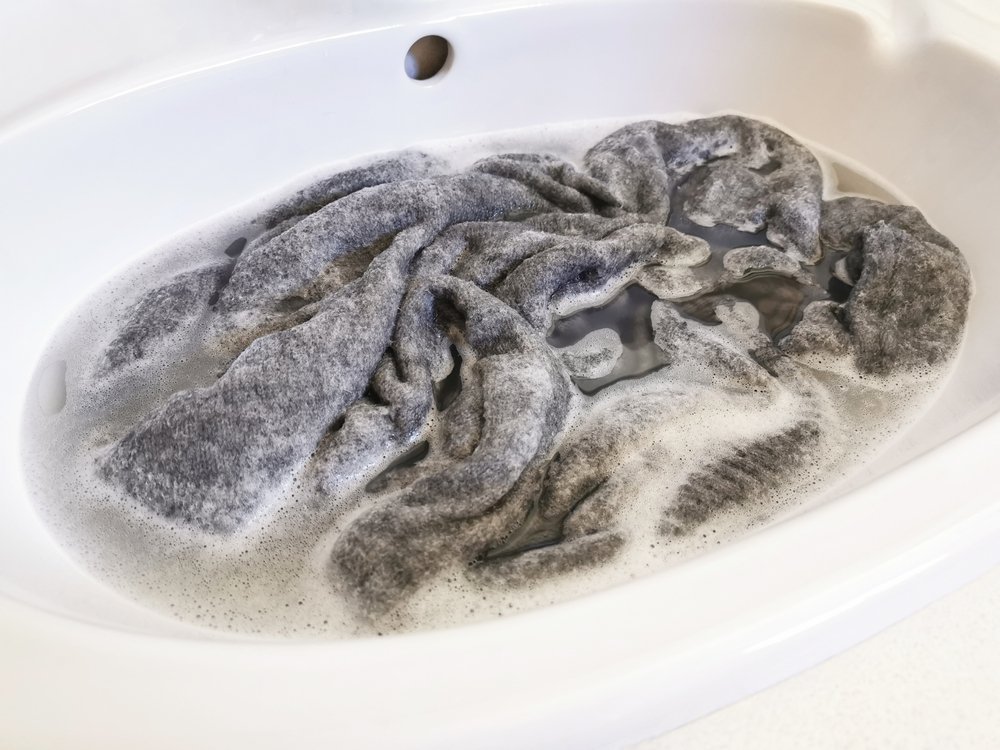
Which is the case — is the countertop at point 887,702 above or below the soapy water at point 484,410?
below

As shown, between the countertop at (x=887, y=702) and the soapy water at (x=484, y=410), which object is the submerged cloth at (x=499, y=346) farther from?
the countertop at (x=887, y=702)

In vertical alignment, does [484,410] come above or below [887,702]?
above

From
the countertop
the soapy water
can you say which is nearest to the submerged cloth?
the soapy water

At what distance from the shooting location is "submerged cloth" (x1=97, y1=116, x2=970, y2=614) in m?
0.64

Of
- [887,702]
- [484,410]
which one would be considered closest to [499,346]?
[484,410]

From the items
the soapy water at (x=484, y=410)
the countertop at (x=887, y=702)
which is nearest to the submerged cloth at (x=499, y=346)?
the soapy water at (x=484, y=410)

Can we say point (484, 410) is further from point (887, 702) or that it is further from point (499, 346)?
point (887, 702)

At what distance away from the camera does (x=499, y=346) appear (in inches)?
29.6

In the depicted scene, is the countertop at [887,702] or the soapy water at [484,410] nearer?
the countertop at [887,702]

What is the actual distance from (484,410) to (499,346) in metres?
0.08

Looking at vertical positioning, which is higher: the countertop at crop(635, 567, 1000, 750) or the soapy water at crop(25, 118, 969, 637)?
the soapy water at crop(25, 118, 969, 637)

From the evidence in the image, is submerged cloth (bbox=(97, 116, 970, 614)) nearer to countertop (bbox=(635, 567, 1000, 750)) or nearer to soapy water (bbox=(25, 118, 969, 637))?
soapy water (bbox=(25, 118, 969, 637))

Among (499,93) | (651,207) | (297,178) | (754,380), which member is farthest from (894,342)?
(297,178)

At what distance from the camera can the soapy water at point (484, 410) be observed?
61 centimetres
